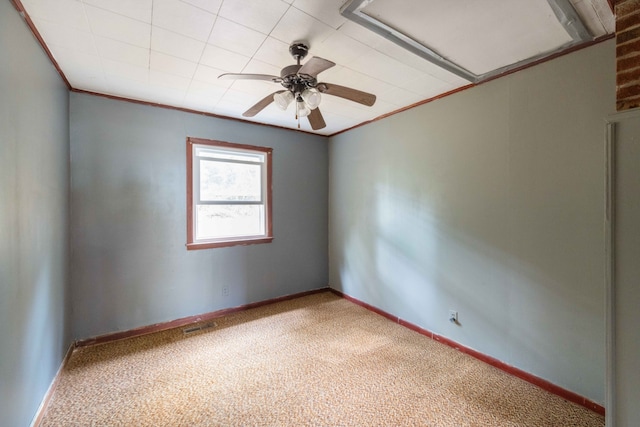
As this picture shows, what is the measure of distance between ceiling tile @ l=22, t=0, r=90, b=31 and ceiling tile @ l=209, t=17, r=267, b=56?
27.5 inches

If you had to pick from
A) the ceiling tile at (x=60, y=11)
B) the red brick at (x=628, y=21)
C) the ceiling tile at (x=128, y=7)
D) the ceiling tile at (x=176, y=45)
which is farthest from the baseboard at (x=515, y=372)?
the ceiling tile at (x=60, y=11)

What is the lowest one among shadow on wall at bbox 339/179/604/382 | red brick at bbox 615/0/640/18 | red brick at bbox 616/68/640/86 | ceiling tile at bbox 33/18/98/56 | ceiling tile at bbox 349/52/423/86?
shadow on wall at bbox 339/179/604/382

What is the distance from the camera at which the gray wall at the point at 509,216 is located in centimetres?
177

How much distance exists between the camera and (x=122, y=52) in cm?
189

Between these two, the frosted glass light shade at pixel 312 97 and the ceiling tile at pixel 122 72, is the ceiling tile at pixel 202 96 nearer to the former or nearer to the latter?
the ceiling tile at pixel 122 72

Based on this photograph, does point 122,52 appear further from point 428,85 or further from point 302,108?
point 428,85

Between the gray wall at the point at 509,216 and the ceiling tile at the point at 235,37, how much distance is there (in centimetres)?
186

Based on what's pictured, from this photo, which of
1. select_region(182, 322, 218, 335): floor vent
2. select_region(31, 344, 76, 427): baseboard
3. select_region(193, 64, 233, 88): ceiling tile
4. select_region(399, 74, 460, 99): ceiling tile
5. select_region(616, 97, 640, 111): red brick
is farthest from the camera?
select_region(182, 322, 218, 335): floor vent

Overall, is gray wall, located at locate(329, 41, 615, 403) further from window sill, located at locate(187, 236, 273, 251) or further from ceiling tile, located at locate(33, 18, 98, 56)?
ceiling tile, located at locate(33, 18, 98, 56)

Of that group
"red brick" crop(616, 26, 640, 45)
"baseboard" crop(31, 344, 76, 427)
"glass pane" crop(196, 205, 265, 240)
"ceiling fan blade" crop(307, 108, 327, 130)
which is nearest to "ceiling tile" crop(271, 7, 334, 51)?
"ceiling fan blade" crop(307, 108, 327, 130)

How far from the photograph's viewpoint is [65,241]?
2.35 meters

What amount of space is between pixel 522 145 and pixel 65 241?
3.99 m

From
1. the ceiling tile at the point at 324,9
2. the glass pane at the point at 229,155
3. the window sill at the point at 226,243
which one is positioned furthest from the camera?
the glass pane at the point at 229,155

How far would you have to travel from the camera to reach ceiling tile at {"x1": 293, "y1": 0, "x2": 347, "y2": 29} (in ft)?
4.66
